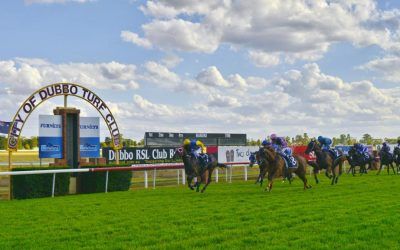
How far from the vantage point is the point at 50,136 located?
16953 millimetres

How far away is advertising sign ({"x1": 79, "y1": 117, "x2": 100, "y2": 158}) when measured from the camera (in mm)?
18125

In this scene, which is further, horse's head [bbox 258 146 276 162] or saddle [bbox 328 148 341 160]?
saddle [bbox 328 148 341 160]

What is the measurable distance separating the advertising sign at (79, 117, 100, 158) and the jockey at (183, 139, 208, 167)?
498 centimetres

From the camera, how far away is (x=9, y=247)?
252 inches

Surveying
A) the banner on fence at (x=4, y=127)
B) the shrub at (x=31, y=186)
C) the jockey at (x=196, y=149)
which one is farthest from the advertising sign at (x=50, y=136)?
the jockey at (x=196, y=149)

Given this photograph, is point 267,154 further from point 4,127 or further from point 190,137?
point 190,137

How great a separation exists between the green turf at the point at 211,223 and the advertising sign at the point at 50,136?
208 inches

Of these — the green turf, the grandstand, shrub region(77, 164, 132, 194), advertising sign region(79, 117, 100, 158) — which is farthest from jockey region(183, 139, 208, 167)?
the grandstand

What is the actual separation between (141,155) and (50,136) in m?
11.9

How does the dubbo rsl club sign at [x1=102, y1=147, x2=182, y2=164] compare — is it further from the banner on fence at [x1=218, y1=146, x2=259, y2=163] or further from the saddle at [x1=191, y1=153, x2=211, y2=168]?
the saddle at [x1=191, y1=153, x2=211, y2=168]

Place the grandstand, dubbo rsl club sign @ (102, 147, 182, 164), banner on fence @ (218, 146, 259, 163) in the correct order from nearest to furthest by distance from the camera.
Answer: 1. banner on fence @ (218, 146, 259, 163)
2. dubbo rsl club sign @ (102, 147, 182, 164)
3. the grandstand

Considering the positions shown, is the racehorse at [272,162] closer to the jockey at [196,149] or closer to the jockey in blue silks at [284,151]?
the jockey in blue silks at [284,151]

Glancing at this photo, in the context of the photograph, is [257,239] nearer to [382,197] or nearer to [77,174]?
[382,197]

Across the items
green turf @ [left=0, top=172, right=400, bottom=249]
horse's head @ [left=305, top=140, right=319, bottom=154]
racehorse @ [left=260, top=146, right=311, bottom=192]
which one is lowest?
green turf @ [left=0, top=172, right=400, bottom=249]
